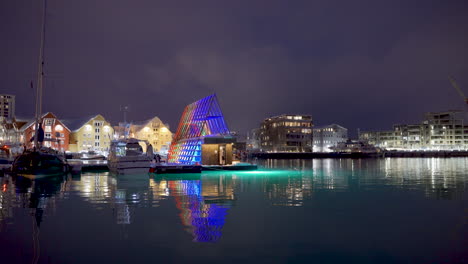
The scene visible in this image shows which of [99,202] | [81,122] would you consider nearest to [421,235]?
[99,202]

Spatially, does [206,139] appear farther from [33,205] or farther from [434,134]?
[434,134]

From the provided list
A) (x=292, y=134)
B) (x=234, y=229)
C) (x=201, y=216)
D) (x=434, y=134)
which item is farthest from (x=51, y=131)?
(x=434, y=134)

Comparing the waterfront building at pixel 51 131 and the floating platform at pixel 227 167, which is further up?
the waterfront building at pixel 51 131

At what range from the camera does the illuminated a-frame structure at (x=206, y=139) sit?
48.5 meters

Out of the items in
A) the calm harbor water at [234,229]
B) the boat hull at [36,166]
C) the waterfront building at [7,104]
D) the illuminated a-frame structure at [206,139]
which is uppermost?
the waterfront building at [7,104]

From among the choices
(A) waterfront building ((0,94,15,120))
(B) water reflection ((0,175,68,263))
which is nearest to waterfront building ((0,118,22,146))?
(B) water reflection ((0,175,68,263))

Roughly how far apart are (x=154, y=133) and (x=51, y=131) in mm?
28019

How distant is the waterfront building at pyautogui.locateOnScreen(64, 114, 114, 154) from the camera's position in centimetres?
8556

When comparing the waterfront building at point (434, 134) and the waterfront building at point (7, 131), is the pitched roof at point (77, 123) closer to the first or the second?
the waterfront building at point (7, 131)

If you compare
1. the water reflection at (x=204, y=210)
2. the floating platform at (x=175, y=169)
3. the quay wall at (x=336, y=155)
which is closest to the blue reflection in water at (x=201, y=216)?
the water reflection at (x=204, y=210)

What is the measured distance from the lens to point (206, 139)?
47.6 meters

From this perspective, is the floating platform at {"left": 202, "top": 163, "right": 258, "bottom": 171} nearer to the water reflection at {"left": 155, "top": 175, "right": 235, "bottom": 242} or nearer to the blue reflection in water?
the water reflection at {"left": 155, "top": 175, "right": 235, "bottom": 242}

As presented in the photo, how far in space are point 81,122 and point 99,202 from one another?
246 feet

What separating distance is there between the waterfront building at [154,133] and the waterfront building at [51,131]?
19.6m
